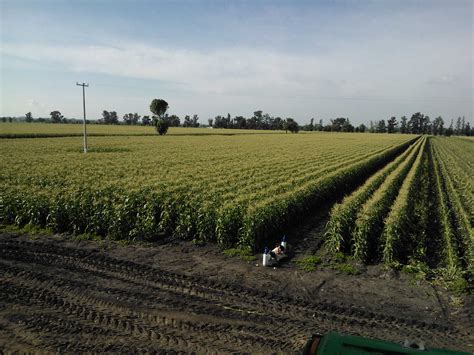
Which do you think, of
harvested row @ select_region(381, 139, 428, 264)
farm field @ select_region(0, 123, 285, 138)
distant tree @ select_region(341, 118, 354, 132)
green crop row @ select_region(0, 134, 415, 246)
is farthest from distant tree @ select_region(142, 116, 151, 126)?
harvested row @ select_region(381, 139, 428, 264)

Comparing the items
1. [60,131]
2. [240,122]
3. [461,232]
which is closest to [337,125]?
[240,122]

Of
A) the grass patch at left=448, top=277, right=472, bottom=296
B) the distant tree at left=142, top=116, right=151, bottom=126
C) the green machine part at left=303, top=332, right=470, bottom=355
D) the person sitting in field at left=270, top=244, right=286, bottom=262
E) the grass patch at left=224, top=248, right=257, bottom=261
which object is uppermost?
the distant tree at left=142, top=116, right=151, bottom=126

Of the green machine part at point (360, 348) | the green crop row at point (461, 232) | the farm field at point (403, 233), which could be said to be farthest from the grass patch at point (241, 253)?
the green machine part at point (360, 348)

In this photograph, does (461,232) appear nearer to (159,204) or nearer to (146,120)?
(159,204)

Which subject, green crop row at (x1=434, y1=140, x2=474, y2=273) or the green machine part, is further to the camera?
green crop row at (x1=434, y1=140, x2=474, y2=273)

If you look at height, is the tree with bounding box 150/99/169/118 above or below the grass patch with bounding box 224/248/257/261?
above

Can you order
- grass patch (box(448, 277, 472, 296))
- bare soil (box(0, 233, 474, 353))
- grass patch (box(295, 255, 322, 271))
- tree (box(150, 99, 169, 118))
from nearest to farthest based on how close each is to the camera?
1. bare soil (box(0, 233, 474, 353))
2. grass patch (box(448, 277, 472, 296))
3. grass patch (box(295, 255, 322, 271))
4. tree (box(150, 99, 169, 118))

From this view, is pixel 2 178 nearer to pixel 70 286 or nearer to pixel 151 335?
pixel 70 286

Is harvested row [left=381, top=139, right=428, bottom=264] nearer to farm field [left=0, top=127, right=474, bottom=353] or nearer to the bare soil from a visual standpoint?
farm field [left=0, top=127, right=474, bottom=353]
